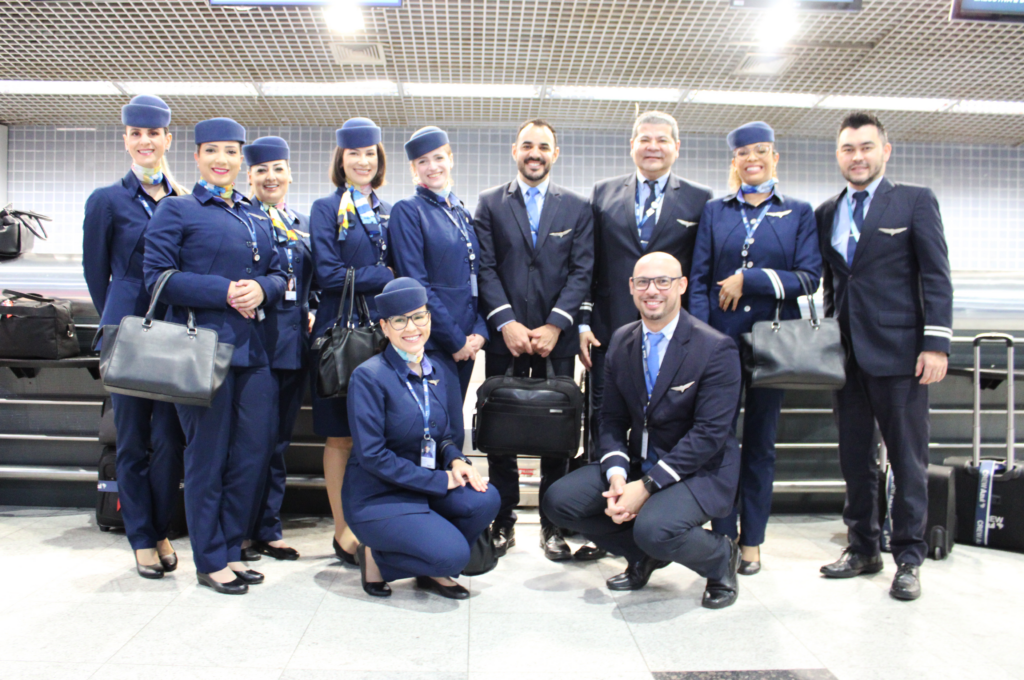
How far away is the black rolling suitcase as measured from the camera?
3.53 metres

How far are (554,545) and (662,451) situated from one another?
0.78 meters

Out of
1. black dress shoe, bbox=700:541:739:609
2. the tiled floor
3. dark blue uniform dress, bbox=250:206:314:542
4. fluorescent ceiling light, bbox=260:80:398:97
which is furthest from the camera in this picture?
fluorescent ceiling light, bbox=260:80:398:97

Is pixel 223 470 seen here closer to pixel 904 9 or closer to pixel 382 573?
pixel 382 573

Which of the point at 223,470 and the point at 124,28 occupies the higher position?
the point at 124,28

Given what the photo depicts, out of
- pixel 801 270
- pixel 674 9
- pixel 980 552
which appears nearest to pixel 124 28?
pixel 674 9

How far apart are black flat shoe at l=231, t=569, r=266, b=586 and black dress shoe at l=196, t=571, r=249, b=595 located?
0.02 metres

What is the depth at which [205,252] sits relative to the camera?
109 inches

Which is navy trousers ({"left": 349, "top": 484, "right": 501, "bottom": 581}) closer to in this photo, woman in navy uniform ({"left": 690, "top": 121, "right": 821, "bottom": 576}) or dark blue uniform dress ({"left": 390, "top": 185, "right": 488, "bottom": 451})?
dark blue uniform dress ({"left": 390, "top": 185, "right": 488, "bottom": 451})

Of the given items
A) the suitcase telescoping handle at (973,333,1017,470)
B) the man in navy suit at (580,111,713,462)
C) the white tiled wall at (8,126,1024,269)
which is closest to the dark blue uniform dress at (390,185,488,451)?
the man in navy suit at (580,111,713,462)

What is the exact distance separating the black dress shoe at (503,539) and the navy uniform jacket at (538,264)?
0.84m

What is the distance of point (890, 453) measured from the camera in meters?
3.01

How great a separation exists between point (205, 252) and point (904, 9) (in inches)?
193

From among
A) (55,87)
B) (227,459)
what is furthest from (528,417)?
(55,87)

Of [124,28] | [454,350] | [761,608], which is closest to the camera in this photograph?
[761,608]
